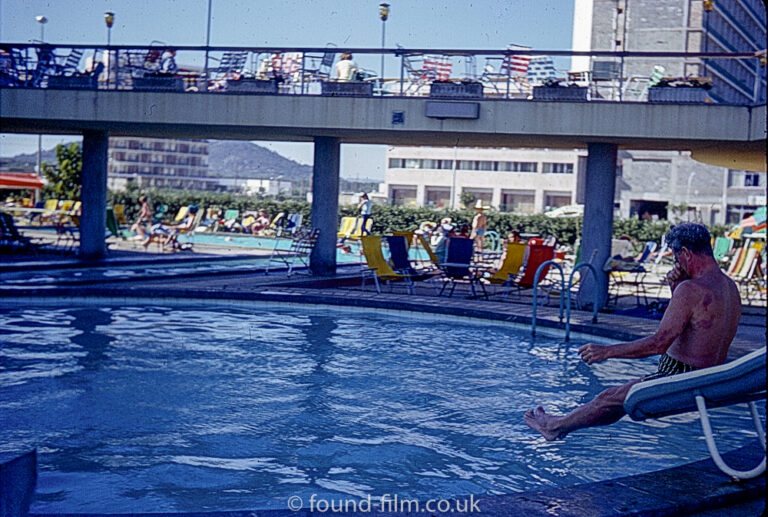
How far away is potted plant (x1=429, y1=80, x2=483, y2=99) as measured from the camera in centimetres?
1336

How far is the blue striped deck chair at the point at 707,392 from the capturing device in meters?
3.63

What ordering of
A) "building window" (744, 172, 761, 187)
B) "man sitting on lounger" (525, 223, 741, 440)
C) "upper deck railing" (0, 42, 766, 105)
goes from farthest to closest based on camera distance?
"building window" (744, 172, 761, 187), "upper deck railing" (0, 42, 766, 105), "man sitting on lounger" (525, 223, 741, 440)

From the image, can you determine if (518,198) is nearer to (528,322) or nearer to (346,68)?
(346,68)

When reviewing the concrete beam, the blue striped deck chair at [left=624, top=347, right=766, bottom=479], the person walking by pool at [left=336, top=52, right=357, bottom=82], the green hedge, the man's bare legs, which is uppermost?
the person walking by pool at [left=336, top=52, right=357, bottom=82]

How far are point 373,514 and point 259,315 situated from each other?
8.19 metres

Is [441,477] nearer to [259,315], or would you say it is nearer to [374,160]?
[259,315]

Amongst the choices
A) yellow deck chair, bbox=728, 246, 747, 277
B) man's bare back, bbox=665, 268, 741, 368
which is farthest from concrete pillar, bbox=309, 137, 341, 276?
man's bare back, bbox=665, 268, 741, 368

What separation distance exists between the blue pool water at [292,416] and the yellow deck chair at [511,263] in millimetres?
2279

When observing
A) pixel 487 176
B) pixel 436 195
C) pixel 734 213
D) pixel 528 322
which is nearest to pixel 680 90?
pixel 528 322

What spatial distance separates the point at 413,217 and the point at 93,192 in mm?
20190

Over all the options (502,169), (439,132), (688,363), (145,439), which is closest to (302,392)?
(145,439)

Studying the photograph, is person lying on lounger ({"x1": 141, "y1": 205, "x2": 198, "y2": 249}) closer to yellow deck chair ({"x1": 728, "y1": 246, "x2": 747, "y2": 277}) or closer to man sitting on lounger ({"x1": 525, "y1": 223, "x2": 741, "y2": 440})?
yellow deck chair ({"x1": 728, "y1": 246, "x2": 747, "y2": 277})

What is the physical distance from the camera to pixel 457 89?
44.0 feet

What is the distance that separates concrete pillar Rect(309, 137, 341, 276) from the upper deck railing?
5.59 ft
